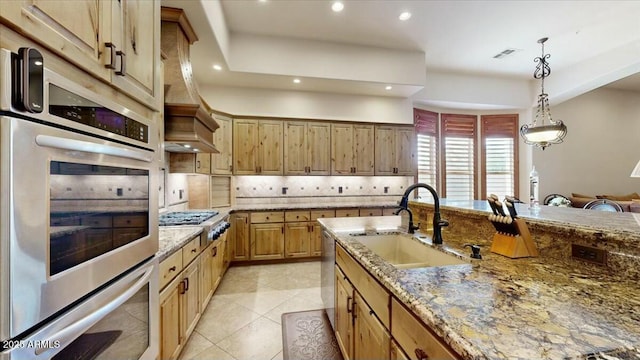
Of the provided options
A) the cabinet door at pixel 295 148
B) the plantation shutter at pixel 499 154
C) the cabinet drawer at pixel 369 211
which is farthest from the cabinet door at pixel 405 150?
the plantation shutter at pixel 499 154

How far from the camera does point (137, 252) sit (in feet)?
3.49

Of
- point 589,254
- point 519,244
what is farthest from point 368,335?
point 589,254

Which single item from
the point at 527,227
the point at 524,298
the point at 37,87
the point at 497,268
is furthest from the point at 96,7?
the point at 527,227

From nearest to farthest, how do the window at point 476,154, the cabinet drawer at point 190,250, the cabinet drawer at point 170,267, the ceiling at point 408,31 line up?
the cabinet drawer at point 170,267 → the cabinet drawer at point 190,250 → the ceiling at point 408,31 → the window at point 476,154

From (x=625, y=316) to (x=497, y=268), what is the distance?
1.35ft

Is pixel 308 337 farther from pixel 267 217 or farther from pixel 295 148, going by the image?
pixel 295 148

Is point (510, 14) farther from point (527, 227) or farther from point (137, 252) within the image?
point (137, 252)

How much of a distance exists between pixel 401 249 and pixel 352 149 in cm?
303

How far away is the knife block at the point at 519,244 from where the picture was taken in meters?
1.27

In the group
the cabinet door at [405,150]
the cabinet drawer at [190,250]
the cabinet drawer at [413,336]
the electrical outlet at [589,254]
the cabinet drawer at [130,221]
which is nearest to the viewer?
the cabinet drawer at [413,336]

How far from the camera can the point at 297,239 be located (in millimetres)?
4262

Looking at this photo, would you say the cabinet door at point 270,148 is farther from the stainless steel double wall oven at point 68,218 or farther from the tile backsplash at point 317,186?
Answer: the stainless steel double wall oven at point 68,218

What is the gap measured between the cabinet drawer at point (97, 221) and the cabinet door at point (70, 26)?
481mm

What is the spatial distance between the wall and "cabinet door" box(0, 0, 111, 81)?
7438mm
